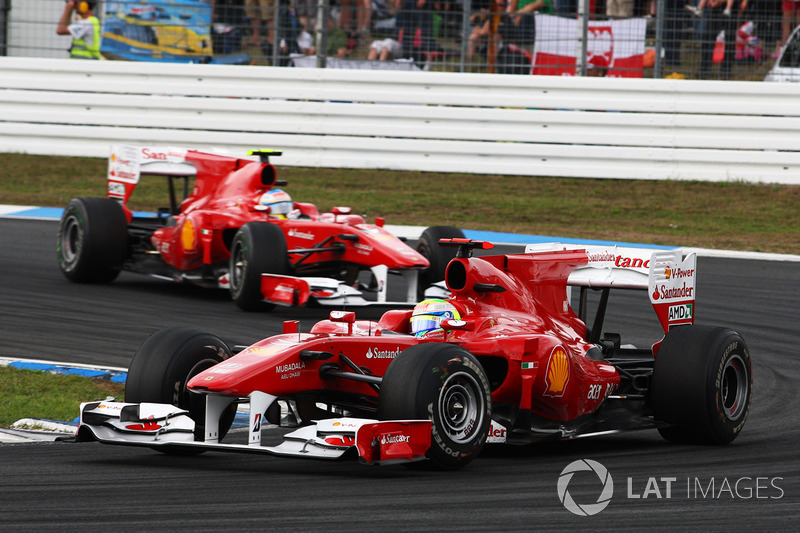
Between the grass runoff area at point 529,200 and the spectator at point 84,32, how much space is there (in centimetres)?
179

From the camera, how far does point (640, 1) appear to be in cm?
2023

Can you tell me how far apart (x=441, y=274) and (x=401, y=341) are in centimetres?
586

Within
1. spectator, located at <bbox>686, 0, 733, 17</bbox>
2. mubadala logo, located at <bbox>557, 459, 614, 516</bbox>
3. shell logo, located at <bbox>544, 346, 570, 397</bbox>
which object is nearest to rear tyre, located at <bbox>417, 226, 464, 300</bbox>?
shell logo, located at <bbox>544, 346, 570, 397</bbox>

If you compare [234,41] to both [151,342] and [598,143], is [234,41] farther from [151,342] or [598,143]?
[151,342]

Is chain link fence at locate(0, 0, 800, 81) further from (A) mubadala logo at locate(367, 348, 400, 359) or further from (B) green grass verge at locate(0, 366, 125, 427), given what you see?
(A) mubadala logo at locate(367, 348, 400, 359)

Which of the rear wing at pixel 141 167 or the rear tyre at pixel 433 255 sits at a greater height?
the rear wing at pixel 141 167

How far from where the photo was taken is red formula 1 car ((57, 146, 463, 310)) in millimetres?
12469

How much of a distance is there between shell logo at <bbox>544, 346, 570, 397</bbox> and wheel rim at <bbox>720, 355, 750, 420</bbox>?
3.87ft

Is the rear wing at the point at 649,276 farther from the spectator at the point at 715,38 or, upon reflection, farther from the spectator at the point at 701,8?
the spectator at the point at 701,8

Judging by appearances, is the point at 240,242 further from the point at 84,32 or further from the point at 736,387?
the point at 84,32

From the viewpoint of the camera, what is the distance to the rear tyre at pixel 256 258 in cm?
1241

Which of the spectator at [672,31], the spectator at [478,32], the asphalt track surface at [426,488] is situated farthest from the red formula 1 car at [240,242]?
the spectator at [672,31]

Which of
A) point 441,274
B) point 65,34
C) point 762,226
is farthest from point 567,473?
point 65,34

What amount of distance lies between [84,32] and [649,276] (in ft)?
51.1
